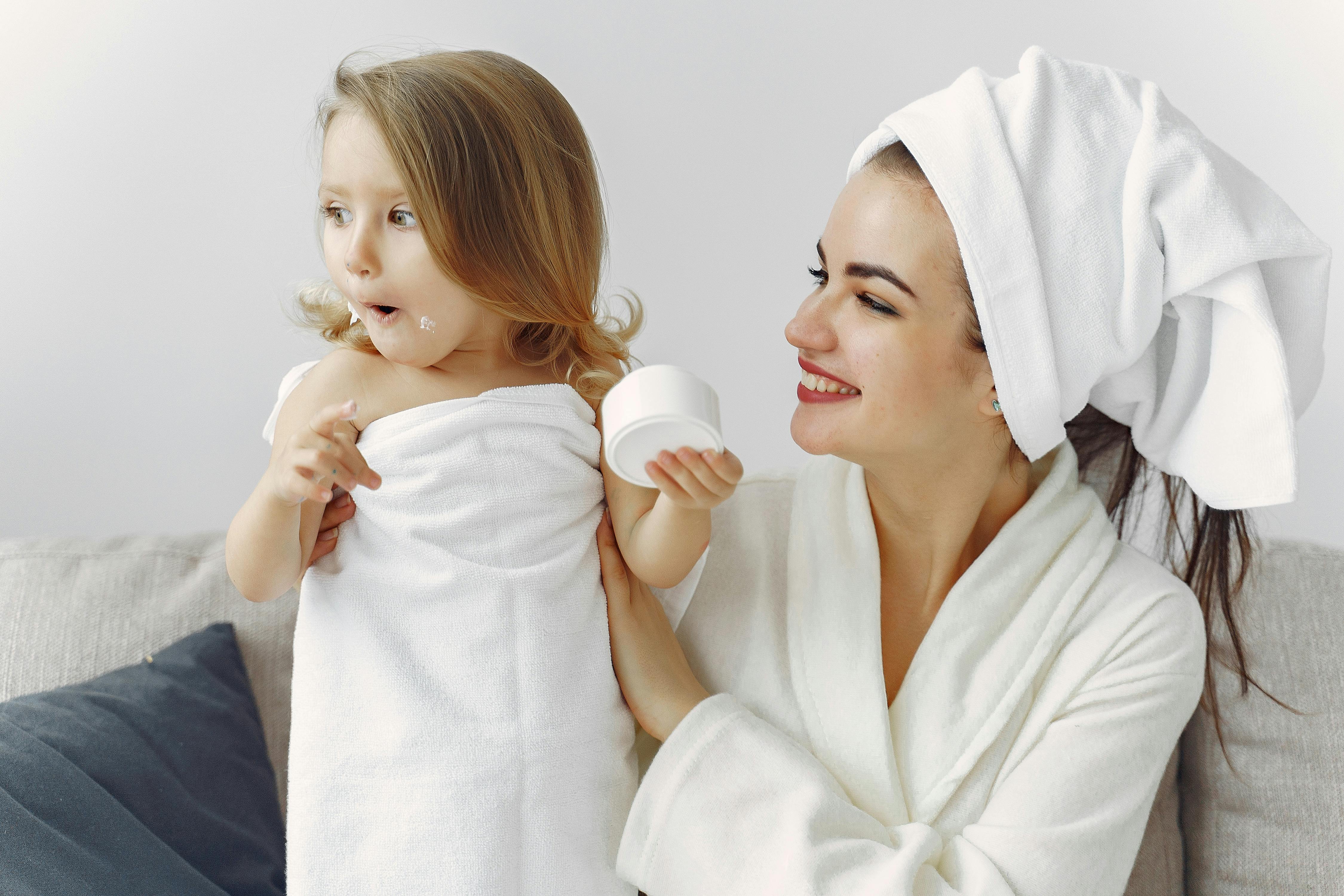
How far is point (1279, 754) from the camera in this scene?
60.5 inches

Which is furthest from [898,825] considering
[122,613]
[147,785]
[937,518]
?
[122,613]

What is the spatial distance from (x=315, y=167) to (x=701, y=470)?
3.19ft

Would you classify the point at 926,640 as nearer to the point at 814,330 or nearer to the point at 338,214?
the point at 814,330

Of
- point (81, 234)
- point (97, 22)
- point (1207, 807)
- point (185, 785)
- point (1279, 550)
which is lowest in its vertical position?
point (1207, 807)

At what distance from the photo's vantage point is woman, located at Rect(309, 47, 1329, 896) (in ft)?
3.83

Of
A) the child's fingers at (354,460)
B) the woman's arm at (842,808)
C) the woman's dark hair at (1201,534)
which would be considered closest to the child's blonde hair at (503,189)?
the child's fingers at (354,460)

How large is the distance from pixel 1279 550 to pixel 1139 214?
816mm

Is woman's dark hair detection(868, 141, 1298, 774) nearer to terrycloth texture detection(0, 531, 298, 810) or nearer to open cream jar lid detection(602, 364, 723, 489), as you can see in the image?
open cream jar lid detection(602, 364, 723, 489)

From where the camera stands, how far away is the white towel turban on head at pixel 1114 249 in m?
1.15

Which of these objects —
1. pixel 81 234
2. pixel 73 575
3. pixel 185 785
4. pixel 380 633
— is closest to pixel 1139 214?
pixel 380 633

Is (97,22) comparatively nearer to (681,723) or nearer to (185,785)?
(185,785)

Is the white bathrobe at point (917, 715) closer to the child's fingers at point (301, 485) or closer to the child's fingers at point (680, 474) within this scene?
the child's fingers at point (680, 474)

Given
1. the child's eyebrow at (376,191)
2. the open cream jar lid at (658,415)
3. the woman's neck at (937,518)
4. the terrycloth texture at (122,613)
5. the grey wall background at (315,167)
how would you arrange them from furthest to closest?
the grey wall background at (315,167) < the terrycloth texture at (122,613) < the woman's neck at (937,518) < the child's eyebrow at (376,191) < the open cream jar lid at (658,415)

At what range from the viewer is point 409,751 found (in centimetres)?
109
